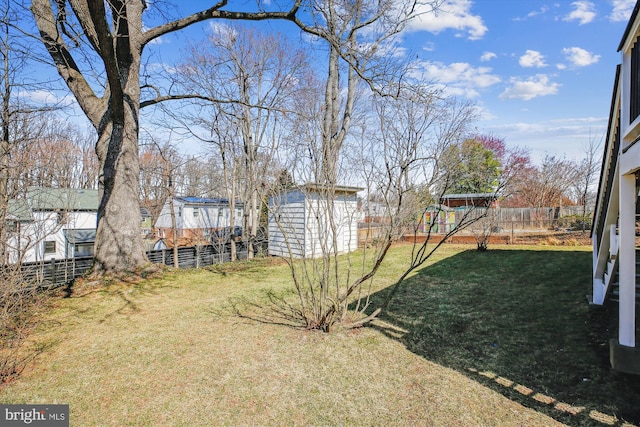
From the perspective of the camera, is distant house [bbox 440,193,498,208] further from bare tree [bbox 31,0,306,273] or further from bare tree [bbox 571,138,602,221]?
bare tree [bbox 571,138,602,221]

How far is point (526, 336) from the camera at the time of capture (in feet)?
11.6

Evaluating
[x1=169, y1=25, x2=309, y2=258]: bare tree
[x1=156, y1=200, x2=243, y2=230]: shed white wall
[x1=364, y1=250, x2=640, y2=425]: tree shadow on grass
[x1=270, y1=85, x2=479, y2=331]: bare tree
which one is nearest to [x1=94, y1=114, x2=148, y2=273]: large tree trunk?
[x1=270, y1=85, x2=479, y2=331]: bare tree

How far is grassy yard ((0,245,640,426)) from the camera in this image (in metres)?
2.21

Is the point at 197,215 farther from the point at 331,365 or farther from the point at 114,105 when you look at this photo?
the point at 331,365

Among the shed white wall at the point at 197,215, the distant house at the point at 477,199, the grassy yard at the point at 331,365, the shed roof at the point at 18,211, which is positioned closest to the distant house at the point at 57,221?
the shed roof at the point at 18,211

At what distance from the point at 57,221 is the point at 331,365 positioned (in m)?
3.97

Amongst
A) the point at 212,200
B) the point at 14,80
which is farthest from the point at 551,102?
the point at 212,200

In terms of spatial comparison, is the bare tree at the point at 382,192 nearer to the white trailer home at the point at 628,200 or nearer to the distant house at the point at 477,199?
the distant house at the point at 477,199

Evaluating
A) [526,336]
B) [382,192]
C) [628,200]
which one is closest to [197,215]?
[382,192]

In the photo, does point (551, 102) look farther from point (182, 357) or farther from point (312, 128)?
point (182, 357)

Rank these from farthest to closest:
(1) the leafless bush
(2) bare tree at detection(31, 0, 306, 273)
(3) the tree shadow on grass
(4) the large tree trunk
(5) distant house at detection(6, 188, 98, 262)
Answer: (4) the large tree trunk
(2) bare tree at detection(31, 0, 306, 273)
(5) distant house at detection(6, 188, 98, 262)
(1) the leafless bush
(3) the tree shadow on grass

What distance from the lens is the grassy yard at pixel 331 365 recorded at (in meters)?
2.21

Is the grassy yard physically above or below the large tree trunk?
below

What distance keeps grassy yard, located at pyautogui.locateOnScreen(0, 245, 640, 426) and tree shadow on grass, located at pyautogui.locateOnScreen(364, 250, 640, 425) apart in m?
0.02
